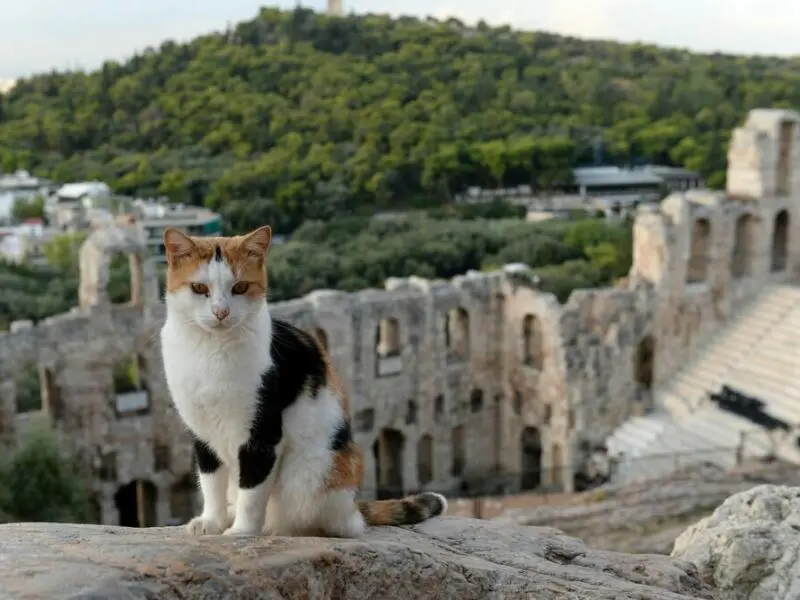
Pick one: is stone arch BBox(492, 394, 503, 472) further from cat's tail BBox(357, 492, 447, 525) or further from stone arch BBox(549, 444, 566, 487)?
cat's tail BBox(357, 492, 447, 525)

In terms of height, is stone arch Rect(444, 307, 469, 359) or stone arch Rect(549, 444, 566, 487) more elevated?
stone arch Rect(444, 307, 469, 359)

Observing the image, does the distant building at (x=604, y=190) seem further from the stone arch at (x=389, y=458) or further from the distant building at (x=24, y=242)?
the stone arch at (x=389, y=458)

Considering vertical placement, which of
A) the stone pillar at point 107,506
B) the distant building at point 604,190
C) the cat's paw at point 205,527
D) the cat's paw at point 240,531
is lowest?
the stone pillar at point 107,506

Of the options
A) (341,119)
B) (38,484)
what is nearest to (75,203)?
(341,119)

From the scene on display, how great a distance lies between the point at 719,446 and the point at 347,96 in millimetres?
56728

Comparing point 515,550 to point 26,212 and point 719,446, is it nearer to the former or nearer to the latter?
point 719,446

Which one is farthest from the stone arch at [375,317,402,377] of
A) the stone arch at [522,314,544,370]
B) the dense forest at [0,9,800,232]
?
the dense forest at [0,9,800,232]

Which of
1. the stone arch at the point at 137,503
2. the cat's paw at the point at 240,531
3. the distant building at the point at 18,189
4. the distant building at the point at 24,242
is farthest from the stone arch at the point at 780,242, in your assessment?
the distant building at the point at 18,189

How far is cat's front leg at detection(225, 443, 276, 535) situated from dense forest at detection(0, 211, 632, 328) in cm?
3448

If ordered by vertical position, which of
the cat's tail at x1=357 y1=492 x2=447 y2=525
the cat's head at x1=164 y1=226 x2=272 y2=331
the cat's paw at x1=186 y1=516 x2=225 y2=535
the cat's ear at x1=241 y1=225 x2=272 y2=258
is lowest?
the cat's tail at x1=357 y1=492 x2=447 y2=525

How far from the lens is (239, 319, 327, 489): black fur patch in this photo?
19.1 ft

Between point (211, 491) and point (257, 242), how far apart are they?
1570 millimetres

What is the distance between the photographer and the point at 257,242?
19.2ft

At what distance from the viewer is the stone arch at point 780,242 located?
30766 millimetres
